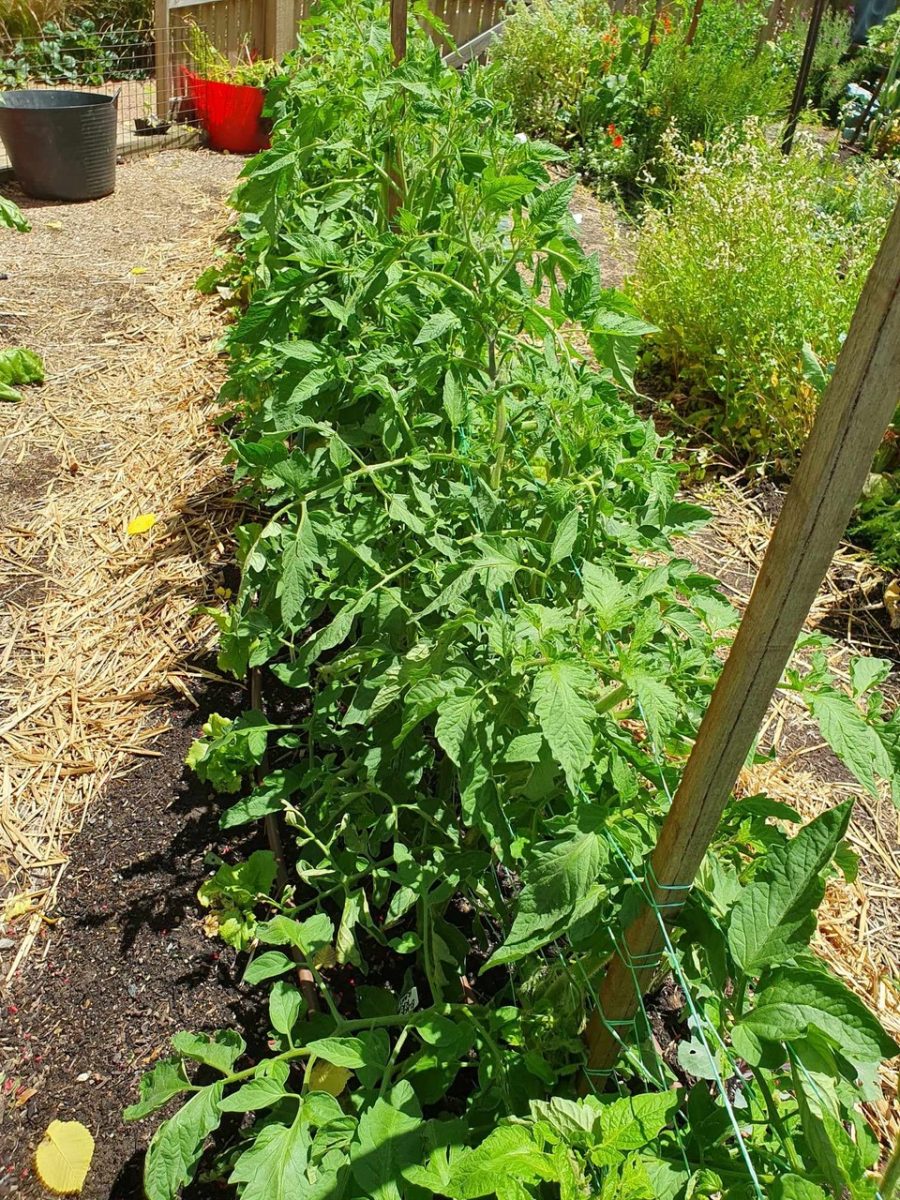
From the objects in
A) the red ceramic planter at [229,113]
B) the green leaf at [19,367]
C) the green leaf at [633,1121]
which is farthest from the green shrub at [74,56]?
the green leaf at [633,1121]

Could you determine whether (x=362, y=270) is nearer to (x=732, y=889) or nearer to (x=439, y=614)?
(x=439, y=614)

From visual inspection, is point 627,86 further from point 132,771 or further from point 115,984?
point 115,984

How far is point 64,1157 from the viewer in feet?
5.99

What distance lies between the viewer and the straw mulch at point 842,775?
7.86 ft

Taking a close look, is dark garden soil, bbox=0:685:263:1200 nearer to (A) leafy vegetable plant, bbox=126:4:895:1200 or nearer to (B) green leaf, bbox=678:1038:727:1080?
(A) leafy vegetable plant, bbox=126:4:895:1200

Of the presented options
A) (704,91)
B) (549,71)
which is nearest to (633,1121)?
(704,91)

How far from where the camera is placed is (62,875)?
236cm

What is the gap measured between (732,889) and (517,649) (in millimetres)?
455

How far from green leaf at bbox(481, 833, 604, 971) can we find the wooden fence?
25.5ft

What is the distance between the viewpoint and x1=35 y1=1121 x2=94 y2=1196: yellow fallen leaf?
179 cm

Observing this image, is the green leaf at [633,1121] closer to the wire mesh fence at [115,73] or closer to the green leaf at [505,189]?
the green leaf at [505,189]

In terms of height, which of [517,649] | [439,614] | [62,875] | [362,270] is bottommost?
[62,875]

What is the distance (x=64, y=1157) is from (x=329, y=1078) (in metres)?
0.51

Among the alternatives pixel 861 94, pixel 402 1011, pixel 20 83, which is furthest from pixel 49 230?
pixel 861 94
